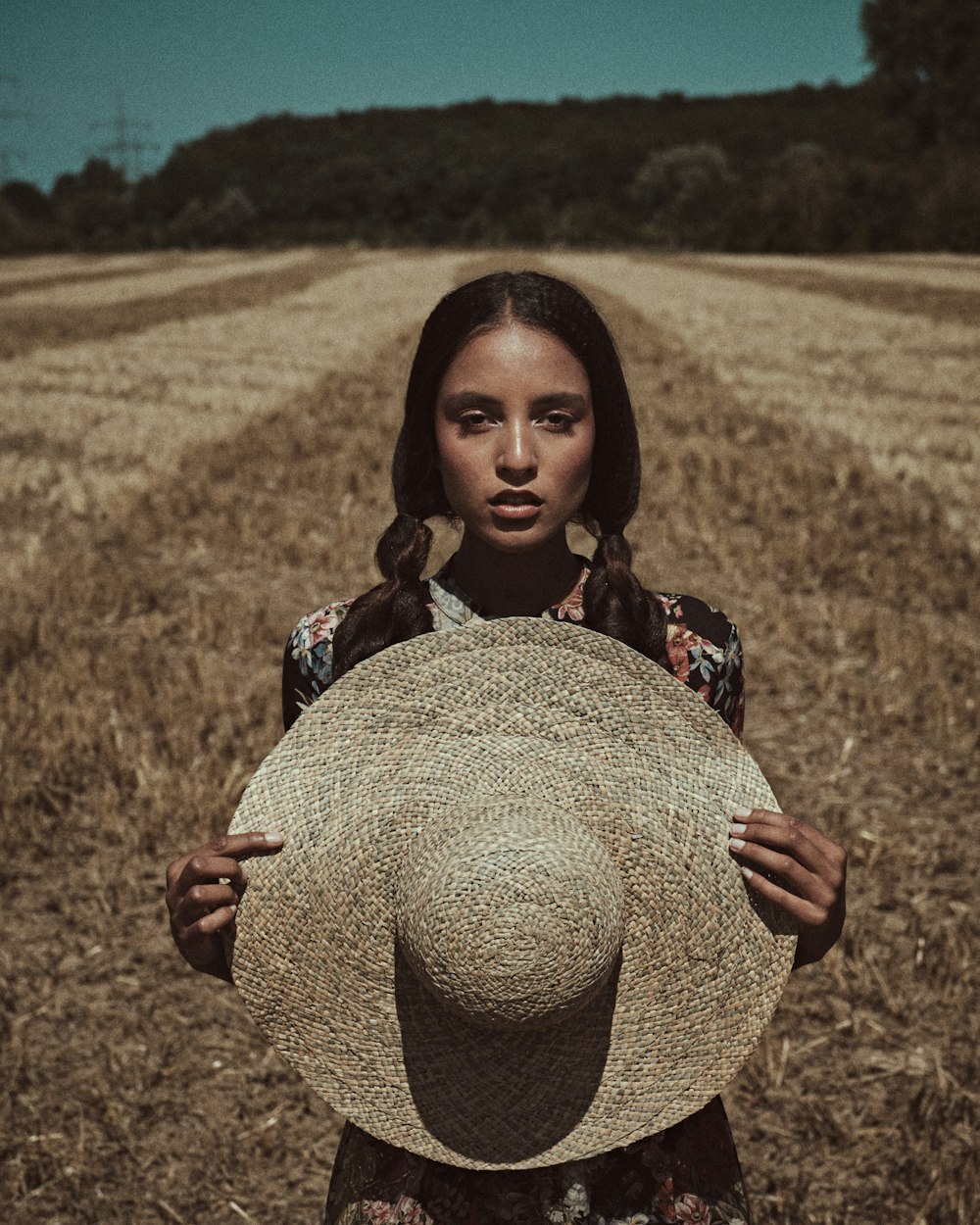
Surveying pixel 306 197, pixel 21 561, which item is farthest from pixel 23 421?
pixel 306 197

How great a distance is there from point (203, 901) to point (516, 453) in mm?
782

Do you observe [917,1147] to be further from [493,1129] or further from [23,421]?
[23,421]

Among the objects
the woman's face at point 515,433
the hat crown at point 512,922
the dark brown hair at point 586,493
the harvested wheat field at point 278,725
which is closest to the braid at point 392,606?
the dark brown hair at point 586,493

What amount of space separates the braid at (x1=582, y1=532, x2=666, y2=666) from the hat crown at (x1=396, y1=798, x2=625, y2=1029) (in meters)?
0.54

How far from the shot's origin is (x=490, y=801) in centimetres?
148

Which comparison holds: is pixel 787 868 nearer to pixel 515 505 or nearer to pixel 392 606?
pixel 515 505

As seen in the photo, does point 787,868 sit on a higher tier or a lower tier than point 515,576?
lower

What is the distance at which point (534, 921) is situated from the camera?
1.35 metres

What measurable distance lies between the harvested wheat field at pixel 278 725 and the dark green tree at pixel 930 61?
178ft

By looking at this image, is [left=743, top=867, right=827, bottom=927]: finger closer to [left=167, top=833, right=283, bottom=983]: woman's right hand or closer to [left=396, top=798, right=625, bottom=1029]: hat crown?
[left=396, top=798, right=625, bottom=1029]: hat crown

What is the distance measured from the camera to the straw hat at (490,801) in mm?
1513

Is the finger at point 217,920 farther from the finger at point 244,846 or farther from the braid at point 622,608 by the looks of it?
the braid at point 622,608

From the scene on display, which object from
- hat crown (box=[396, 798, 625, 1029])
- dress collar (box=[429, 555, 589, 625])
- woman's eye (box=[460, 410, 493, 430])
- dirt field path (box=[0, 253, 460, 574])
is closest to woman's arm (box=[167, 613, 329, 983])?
hat crown (box=[396, 798, 625, 1029])

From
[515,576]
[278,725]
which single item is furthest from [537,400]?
[278,725]
